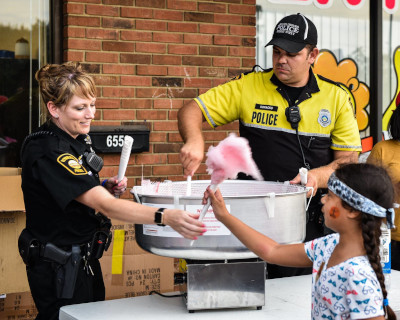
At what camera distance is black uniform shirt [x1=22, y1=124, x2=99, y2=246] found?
2.69 metres

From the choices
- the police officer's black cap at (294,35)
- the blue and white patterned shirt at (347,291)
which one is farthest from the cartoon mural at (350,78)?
the blue and white patterned shirt at (347,291)

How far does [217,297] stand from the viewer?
2.78 meters

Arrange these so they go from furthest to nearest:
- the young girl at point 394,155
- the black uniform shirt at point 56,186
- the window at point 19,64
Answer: the window at point 19,64 → the young girl at point 394,155 → the black uniform shirt at point 56,186

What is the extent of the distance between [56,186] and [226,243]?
718 millimetres

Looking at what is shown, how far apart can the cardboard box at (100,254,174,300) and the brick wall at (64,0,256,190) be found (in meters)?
1.08

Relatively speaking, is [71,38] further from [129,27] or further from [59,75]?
[59,75]

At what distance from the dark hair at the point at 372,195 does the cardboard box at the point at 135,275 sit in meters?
1.77

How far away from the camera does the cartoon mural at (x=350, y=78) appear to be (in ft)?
19.2

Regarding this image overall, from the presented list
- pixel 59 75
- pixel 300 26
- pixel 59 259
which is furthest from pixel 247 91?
pixel 59 259

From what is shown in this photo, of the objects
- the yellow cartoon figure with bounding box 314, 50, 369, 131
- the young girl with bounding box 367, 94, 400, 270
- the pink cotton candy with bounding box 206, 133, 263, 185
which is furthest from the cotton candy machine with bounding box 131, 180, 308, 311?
the yellow cartoon figure with bounding box 314, 50, 369, 131

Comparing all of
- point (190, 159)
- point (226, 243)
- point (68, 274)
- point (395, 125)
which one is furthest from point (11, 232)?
point (395, 125)

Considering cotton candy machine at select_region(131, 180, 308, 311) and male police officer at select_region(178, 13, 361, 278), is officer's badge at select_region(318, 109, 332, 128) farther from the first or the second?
cotton candy machine at select_region(131, 180, 308, 311)

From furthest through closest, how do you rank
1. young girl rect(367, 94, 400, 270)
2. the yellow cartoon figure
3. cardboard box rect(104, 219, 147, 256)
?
the yellow cartoon figure < young girl rect(367, 94, 400, 270) < cardboard box rect(104, 219, 147, 256)

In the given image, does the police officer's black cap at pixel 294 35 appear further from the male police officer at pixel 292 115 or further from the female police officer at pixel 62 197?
the female police officer at pixel 62 197
